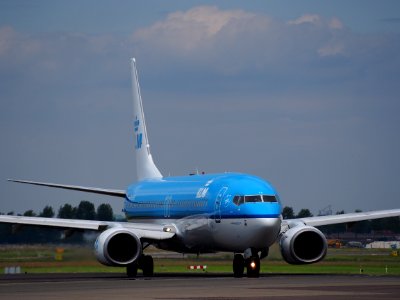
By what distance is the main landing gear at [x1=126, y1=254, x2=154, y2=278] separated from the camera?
58.2 metres

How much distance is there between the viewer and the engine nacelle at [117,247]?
2189 inches

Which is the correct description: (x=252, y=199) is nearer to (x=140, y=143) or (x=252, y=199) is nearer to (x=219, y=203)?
(x=219, y=203)

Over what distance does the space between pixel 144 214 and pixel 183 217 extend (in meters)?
5.87

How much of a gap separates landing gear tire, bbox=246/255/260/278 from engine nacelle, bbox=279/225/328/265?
281 cm

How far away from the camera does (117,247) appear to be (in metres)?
57.4

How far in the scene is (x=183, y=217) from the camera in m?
59.4

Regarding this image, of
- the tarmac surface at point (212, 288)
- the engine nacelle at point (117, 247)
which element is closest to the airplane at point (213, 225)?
the engine nacelle at point (117, 247)

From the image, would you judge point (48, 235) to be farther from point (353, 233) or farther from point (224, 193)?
point (353, 233)

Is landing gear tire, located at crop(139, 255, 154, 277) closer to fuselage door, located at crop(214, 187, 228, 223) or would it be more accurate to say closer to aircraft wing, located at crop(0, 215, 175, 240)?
aircraft wing, located at crop(0, 215, 175, 240)

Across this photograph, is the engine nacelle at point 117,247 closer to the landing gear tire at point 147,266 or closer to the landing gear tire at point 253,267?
the landing gear tire at point 147,266

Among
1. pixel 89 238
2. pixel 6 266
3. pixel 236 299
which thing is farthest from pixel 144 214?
pixel 236 299

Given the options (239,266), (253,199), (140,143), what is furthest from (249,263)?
(140,143)

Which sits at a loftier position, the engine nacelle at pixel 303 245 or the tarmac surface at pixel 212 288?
the engine nacelle at pixel 303 245

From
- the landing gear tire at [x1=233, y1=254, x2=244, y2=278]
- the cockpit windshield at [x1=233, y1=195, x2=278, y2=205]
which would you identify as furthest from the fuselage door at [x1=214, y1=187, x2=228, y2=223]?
the landing gear tire at [x1=233, y1=254, x2=244, y2=278]
